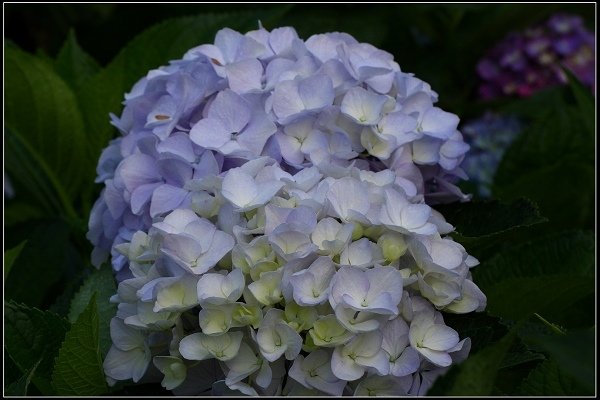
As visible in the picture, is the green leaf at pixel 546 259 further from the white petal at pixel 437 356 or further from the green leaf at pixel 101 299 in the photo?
the green leaf at pixel 101 299

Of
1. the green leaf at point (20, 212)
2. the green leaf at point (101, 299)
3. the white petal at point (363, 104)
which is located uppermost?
the white petal at point (363, 104)

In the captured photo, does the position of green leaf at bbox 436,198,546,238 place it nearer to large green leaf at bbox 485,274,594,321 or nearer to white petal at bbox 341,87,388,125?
large green leaf at bbox 485,274,594,321

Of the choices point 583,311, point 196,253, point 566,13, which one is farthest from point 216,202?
point 566,13

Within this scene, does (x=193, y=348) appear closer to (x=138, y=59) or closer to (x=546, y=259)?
(x=546, y=259)

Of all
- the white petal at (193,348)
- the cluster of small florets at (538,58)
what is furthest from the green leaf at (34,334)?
the cluster of small florets at (538,58)

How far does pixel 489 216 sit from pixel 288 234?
1.25 feet

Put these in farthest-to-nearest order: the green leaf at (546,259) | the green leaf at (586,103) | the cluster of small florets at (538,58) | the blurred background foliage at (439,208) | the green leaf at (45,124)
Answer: the cluster of small florets at (538,58) → the green leaf at (586,103) → the green leaf at (45,124) → the green leaf at (546,259) → the blurred background foliage at (439,208)

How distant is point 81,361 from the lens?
987 millimetres

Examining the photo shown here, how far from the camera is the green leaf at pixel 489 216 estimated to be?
3.84ft

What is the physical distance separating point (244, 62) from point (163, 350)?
0.40 meters

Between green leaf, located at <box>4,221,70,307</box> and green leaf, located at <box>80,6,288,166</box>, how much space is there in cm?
21

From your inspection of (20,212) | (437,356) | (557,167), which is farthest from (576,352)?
(20,212)

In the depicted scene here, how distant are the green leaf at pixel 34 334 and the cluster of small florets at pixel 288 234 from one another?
89 millimetres

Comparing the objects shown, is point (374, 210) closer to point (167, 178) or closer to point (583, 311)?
Answer: point (167, 178)
